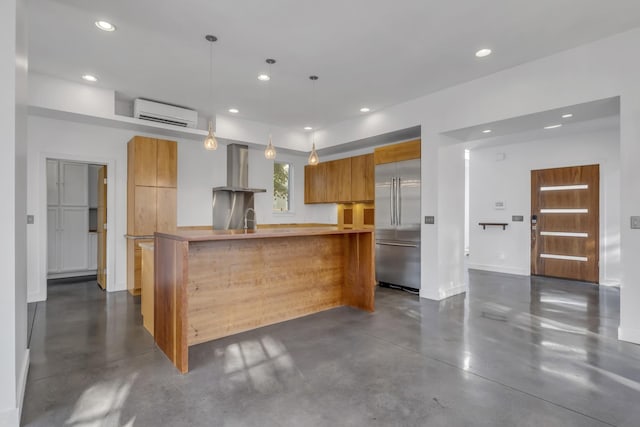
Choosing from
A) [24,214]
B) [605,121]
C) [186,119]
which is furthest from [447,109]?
[24,214]

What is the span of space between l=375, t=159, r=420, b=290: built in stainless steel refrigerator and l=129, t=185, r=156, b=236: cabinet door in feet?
12.3

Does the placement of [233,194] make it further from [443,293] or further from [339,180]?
[443,293]

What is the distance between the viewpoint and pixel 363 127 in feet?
19.3

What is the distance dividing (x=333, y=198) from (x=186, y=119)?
3160 mm

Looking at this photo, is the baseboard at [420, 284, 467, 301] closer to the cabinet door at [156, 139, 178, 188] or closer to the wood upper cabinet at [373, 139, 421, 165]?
the wood upper cabinet at [373, 139, 421, 165]

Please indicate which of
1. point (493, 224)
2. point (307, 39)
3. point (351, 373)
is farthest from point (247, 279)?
point (493, 224)

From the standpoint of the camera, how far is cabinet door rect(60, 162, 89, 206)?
6.32 meters

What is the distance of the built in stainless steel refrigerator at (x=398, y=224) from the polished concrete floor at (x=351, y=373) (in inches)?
48.9

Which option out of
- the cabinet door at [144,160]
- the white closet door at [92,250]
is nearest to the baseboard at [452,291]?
the cabinet door at [144,160]

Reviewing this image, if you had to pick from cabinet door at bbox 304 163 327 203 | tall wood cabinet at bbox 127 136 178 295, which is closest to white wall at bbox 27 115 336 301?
tall wood cabinet at bbox 127 136 178 295

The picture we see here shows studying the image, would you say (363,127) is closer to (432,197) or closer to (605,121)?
(432,197)

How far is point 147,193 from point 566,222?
7581 millimetres

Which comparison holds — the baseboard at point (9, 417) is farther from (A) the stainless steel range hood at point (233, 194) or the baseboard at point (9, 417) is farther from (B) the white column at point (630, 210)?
(B) the white column at point (630, 210)

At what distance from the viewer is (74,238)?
639 cm
